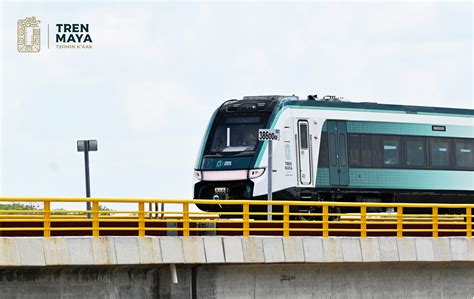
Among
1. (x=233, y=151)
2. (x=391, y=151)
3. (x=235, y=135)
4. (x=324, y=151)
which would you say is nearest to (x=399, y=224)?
(x=233, y=151)

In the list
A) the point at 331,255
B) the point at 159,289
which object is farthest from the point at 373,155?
the point at 159,289

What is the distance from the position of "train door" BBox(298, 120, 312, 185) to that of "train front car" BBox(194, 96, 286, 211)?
0.89m

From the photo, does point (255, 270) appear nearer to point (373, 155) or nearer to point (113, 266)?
point (113, 266)

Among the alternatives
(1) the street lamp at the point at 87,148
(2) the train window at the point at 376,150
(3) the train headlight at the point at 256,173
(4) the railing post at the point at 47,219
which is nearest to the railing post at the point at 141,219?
(4) the railing post at the point at 47,219

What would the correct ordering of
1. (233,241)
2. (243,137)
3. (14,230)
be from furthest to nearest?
(243,137), (233,241), (14,230)

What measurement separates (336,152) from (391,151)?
2223 millimetres

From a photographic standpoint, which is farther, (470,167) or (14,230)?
(470,167)

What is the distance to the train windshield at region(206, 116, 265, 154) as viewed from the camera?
108 feet

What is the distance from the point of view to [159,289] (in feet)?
72.6

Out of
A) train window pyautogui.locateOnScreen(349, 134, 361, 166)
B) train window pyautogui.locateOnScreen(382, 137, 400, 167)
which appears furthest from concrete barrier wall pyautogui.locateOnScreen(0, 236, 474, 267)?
train window pyautogui.locateOnScreen(382, 137, 400, 167)

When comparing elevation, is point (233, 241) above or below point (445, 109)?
below

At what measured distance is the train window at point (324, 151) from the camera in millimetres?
33594

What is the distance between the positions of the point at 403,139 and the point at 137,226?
13705mm

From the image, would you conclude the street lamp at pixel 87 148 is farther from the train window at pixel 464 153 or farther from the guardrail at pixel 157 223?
the train window at pixel 464 153
